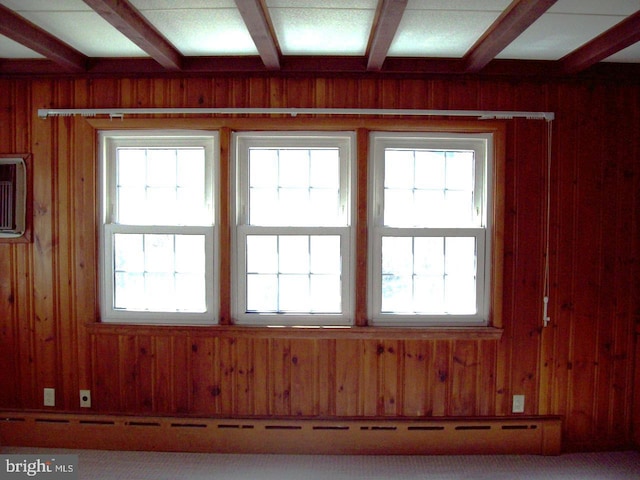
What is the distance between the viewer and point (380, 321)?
276 cm

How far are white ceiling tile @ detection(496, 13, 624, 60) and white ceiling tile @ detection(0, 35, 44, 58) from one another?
9.52 feet

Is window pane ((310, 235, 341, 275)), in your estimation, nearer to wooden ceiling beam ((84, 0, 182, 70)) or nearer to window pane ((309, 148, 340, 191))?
window pane ((309, 148, 340, 191))

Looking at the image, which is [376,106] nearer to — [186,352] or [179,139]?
[179,139]

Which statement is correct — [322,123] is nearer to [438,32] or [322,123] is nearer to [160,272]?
[438,32]

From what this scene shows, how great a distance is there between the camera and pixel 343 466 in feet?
8.51

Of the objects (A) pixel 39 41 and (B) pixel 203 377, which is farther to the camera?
(B) pixel 203 377

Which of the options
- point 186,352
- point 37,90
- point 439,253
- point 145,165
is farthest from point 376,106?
point 37,90

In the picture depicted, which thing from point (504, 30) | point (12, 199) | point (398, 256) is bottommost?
point (398, 256)

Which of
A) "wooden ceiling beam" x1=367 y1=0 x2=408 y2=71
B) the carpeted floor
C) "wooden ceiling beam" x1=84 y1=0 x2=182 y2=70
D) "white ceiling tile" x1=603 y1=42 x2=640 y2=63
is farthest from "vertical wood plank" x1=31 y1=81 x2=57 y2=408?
"white ceiling tile" x1=603 y1=42 x2=640 y2=63

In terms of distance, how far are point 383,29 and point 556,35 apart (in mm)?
1009

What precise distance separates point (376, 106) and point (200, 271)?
1.60 m

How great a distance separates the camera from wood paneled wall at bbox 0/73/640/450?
8.94 ft

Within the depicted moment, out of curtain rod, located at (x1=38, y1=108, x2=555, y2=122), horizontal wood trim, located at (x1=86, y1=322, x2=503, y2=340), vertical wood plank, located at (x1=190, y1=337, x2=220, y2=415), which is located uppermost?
curtain rod, located at (x1=38, y1=108, x2=555, y2=122)

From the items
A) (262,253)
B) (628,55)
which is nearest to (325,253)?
(262,253)
